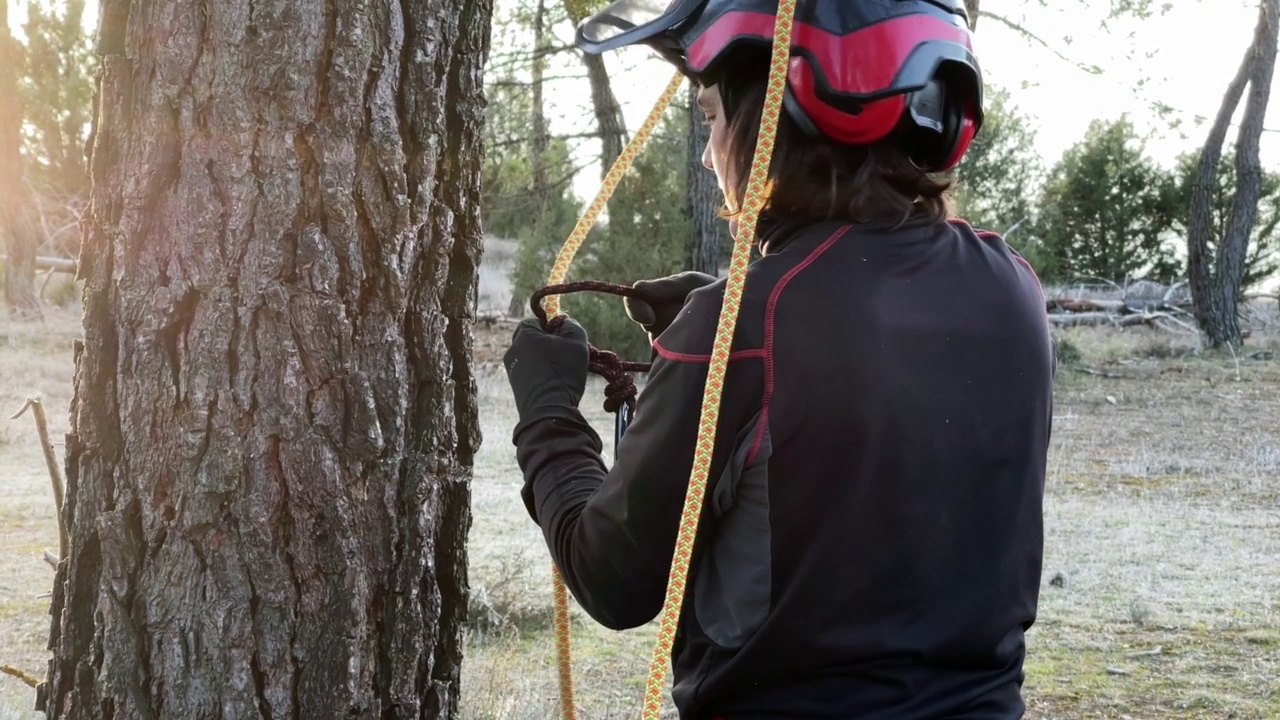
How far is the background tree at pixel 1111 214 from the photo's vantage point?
28.0 metres

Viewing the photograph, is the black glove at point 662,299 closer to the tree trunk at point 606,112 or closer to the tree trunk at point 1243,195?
the tree trunk at point 606,112

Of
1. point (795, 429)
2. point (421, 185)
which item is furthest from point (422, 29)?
point (795, 429)

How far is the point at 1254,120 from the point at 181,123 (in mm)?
19973

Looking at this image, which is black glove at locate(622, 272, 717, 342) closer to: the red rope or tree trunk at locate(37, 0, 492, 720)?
the red rope

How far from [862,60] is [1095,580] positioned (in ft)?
18.3

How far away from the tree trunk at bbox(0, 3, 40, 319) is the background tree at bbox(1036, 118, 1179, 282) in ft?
69.2

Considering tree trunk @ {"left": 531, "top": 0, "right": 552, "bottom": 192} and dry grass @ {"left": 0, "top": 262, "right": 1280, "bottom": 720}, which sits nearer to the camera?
dry grass @ {"left": 0, "top": 262, "right": 1280, "bottom": 720}

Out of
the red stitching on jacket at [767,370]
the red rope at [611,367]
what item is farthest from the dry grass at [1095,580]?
the red stitching on jacket at [767,370]

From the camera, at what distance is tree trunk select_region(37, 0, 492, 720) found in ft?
6.34

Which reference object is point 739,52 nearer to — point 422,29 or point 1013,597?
point 422,29

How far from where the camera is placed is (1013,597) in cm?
168

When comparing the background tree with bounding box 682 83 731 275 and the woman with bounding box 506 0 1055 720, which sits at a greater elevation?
the background tree with bounding box 682 83 731 275

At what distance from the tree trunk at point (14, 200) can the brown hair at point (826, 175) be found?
67.0 feet

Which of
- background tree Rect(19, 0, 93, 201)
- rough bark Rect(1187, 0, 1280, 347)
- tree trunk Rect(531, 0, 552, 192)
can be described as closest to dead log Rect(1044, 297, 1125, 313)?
rough bark Rect(1187, 0, 1280, 347)
